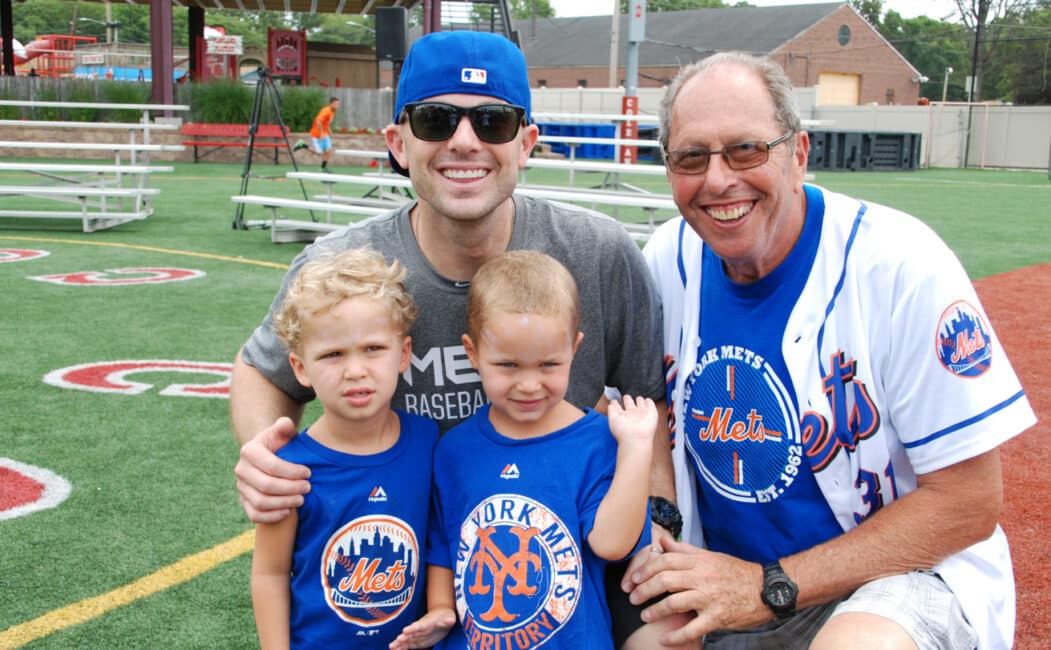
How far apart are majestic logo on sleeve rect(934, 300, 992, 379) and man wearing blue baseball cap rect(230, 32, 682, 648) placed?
30.7 inches

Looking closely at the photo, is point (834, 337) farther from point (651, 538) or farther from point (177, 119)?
point (177, 119)

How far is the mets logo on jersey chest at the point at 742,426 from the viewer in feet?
8.07

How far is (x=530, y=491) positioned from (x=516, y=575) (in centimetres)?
19

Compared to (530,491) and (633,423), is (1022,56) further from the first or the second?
(530,491)

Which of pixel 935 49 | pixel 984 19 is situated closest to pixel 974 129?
pixel 984 19

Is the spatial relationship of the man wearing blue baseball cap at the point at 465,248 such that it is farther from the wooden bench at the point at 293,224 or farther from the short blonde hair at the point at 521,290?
the wooden bench at the point at 293,224

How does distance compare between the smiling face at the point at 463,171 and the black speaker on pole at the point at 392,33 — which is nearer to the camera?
the smiling face at the point at 463,171

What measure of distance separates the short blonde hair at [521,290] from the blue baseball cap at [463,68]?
45cm

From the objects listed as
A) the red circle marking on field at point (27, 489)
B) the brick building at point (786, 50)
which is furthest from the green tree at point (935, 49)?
the red circle marking on field at point (27, 489)

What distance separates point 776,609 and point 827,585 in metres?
0.13

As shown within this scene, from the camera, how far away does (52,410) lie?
5449mm

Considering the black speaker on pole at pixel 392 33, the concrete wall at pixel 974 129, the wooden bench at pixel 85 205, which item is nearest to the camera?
the wooden bench at pixel 85 205

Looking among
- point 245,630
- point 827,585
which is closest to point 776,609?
point 827,585

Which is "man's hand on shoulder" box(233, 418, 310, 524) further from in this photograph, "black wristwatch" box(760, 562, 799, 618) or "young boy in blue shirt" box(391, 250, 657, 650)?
"black wristwatch" box(760, 562, 799, 618)
